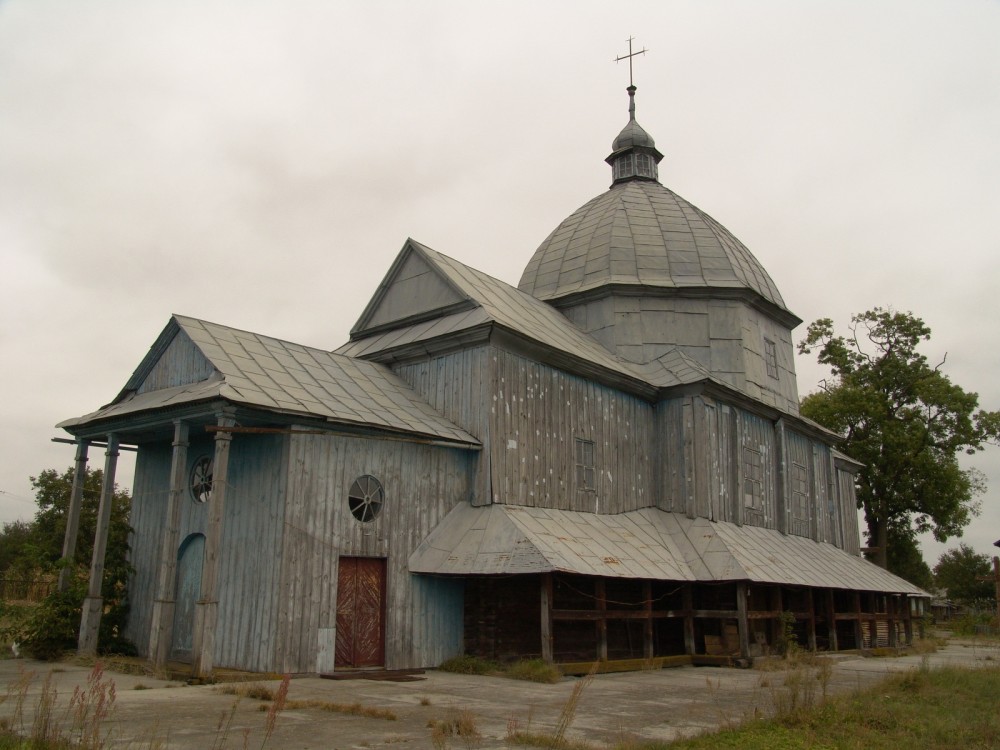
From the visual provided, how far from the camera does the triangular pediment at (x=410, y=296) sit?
18.6m

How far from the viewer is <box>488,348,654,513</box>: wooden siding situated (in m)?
16.5

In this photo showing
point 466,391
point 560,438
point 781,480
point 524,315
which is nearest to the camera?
point 466,391

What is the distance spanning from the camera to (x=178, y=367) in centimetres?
1528

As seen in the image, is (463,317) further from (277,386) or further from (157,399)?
(157,399)

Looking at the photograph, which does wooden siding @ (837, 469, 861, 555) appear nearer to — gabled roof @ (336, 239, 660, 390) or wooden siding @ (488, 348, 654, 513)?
wooden siding @ (488, 348, 654, 513)

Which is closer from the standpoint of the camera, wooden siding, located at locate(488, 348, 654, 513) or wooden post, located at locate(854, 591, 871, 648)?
wooden siding, located at locate(488, 348, 654, 513)

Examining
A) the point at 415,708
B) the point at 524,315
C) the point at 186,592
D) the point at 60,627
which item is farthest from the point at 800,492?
the point at 60,627

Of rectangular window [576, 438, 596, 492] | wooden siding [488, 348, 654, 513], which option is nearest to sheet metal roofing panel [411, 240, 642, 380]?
wooden siding [488, 348, 654, 513]

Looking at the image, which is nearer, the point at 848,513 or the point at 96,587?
the point at 96,587

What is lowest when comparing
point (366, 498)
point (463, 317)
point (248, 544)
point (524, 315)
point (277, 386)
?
point (248, 544)

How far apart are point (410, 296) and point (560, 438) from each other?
499cm

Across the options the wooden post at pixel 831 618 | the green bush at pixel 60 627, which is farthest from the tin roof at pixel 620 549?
the green bush at pixel 60 627

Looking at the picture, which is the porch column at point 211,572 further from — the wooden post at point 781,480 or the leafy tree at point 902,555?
the leafy tree at point 902,555

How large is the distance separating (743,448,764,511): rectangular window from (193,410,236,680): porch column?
42.6 ft
